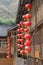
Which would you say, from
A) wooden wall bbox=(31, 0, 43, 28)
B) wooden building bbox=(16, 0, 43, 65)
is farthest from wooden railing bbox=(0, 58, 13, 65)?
wooden wall bbox=(31, 0, 43, 28)

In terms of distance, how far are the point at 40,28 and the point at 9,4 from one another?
74512 millimetres

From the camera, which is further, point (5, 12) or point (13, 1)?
point (13, 1)

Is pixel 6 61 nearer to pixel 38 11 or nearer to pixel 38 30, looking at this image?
pixel 38 30

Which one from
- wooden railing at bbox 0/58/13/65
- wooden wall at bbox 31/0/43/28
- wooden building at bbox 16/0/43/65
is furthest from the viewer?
wooden railing at bbox 0/58/13/65

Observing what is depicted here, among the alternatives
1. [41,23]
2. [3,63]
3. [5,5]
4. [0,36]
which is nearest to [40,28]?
[41,23]

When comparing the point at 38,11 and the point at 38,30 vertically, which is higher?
the point at 38,11

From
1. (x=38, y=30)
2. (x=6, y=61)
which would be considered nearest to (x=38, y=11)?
(x=38, y=30)

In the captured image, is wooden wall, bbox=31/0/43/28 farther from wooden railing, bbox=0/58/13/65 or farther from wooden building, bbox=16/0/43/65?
wooden railing, bbox=0/58/13/65

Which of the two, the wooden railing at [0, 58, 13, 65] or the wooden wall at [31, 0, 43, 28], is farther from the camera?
the wooden railing at [0, 58, 13, 65]

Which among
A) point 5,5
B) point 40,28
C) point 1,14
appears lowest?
point 40,28

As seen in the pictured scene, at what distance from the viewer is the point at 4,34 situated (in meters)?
28.7

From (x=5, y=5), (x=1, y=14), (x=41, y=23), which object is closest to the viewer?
(x=41, y=23)

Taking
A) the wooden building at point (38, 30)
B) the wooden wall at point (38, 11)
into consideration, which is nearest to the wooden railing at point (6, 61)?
the wooden building at point (38, 30)

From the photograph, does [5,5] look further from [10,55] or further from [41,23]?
[41,23]
